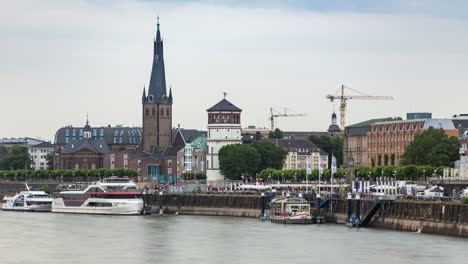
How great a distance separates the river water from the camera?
333ft

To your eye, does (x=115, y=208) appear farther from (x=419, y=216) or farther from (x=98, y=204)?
(x=419, y=216)

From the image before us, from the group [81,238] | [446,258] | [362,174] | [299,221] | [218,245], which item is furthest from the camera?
[362,174]

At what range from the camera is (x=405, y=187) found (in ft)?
493

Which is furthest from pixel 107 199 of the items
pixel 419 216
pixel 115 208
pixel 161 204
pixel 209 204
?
pixel 419 216

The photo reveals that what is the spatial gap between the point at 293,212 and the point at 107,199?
1434 inches

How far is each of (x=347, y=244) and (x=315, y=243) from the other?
8.98 feet

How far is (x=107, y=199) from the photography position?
169m

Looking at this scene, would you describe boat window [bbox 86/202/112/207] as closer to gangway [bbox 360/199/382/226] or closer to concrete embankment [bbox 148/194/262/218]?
concrete embankment [bbox 148/194/262/218]

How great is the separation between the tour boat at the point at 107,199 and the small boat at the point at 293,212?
1147 inches

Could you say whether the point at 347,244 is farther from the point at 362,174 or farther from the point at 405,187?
the point at 362,174

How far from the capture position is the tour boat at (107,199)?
6555 inches

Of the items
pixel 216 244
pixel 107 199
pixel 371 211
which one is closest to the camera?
pixel 216 244

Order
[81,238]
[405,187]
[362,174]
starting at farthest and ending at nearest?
[362,174] → [405,187] → [81,238]

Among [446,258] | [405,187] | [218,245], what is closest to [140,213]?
[405,187]
